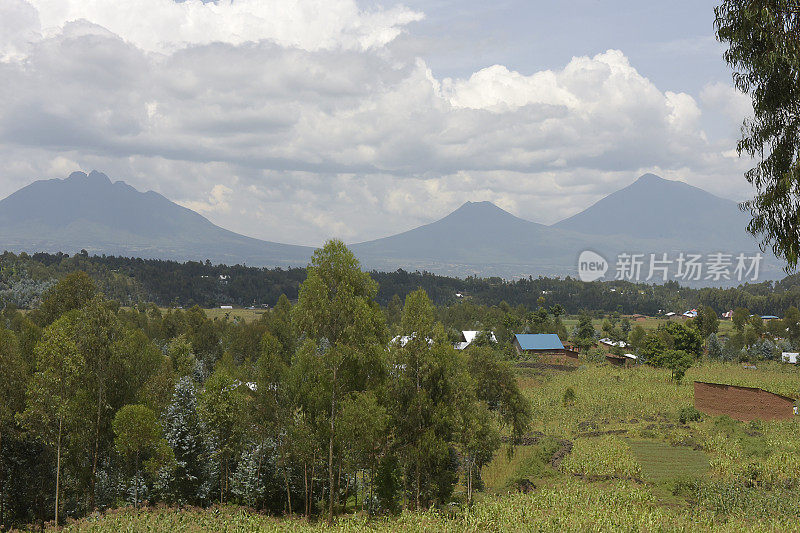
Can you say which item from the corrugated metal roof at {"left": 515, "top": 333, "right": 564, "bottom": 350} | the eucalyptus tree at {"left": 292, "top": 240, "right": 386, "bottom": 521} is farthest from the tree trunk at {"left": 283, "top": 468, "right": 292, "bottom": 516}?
the corrugated metal roof at {"left": 515, "top": 333, "right": 564, "bottom": 350}

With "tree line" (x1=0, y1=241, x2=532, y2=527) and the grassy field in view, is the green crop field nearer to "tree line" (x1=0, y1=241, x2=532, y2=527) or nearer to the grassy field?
the grassy field

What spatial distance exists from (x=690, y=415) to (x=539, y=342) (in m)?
43.7

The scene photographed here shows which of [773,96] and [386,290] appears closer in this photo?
Result: [773,96]

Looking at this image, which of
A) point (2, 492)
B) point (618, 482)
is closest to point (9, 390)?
point (2, 492)

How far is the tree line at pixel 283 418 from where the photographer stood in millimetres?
18500

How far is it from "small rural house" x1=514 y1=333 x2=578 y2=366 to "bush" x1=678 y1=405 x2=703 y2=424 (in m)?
36.8

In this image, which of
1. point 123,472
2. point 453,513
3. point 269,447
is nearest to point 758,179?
point 453,513

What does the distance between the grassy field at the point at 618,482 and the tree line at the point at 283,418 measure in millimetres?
1841

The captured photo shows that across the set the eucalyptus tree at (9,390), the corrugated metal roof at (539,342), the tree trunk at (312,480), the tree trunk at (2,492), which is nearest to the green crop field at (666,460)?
the tree trunk at (312,480)

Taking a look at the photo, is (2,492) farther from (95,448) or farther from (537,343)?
(537,343)

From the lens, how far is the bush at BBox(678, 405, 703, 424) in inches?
1451

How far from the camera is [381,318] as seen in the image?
1980 cm

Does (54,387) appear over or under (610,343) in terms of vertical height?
over

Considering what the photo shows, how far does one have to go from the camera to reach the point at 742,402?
36.2m
